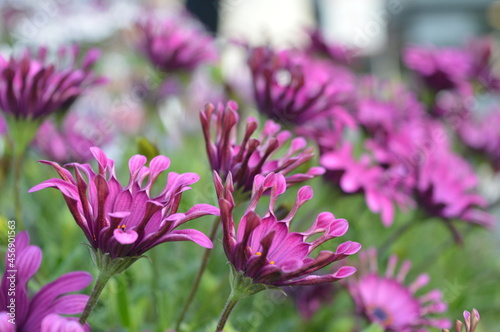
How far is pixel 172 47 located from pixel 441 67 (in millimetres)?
322

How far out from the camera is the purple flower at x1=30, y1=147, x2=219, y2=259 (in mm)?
268

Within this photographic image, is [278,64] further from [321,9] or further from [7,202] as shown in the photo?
[321,9]

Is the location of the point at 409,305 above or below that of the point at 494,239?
above

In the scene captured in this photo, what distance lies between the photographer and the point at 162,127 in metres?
0.77

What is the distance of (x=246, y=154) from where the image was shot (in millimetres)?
332

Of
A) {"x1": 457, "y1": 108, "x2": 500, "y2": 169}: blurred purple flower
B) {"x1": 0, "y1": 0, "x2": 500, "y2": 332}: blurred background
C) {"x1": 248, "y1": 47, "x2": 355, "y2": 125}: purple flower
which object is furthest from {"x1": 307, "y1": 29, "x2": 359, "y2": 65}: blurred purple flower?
{"x1": 248, "y1": 47, "x2": 355, "y2": 125}: purple flower

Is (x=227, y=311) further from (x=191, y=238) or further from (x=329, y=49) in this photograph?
(x=329, y=49)

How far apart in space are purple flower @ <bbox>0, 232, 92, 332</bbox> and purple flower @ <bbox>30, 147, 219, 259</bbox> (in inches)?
0.9

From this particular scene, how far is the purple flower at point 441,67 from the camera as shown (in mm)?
702

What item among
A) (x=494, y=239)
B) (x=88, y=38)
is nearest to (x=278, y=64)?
(x=88, y=38)

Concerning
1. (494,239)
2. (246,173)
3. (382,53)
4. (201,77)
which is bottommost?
(382,53)

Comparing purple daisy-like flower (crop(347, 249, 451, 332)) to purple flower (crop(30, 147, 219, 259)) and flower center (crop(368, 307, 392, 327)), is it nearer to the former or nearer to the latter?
flower center (crop(368, 307, 392, 327))

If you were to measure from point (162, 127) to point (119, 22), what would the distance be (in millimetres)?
260

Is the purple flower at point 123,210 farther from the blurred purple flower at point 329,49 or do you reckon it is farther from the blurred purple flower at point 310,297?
the blurred purple flower at point 329,49
